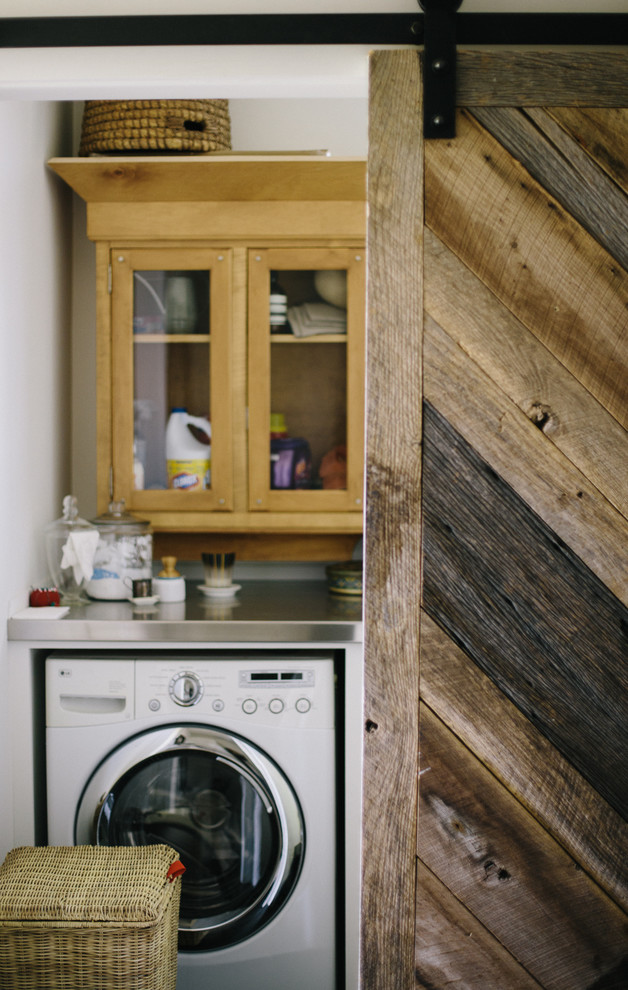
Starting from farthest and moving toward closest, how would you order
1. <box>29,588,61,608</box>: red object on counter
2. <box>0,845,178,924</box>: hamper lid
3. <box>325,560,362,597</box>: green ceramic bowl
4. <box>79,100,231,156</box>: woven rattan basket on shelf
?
<box>325,560,362,597</box>: green ceramic bowl < <box>79,100,231,156</box>: woven rattan basket on shelf < <box>29,588,61,608</box>: red object on counter < <box>0,845,178,924</box>: hamper lid

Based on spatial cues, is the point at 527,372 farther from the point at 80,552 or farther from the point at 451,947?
the point at 80,552

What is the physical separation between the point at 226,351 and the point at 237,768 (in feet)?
3.79

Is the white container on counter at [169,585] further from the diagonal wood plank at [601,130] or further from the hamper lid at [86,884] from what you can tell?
the diagonal wood plank at [601,130]

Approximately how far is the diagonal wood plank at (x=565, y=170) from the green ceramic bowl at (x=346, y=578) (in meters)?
1.32

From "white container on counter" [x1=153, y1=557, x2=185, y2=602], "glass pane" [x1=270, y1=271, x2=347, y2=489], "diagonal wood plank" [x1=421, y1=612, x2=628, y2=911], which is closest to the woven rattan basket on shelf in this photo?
"glass pane" [x1=270, y1=271, x2=347, y2=489]

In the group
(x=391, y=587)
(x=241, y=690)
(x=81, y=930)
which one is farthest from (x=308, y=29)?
(x=81, y=930)

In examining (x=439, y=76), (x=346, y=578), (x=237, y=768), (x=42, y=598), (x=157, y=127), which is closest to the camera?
(x=439, y=76)

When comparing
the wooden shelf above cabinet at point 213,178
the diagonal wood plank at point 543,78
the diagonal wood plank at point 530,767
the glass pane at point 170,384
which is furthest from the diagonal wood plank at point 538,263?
the glass pane at point 170,384

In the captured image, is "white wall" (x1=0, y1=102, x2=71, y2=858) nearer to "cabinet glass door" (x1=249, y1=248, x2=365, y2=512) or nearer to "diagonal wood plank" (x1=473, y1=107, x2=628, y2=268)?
"cabinet glass door" (x1=249, y1=248, x2=365, y2=512)

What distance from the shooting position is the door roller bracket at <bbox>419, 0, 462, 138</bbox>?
126cm

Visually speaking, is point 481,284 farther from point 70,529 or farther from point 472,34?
point 70,529

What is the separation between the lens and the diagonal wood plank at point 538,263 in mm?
1277

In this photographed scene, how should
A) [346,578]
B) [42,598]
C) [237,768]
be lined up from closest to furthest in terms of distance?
1. [237,768]
2. [42,598]
3. [346,578]

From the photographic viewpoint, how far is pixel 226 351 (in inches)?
95.7
